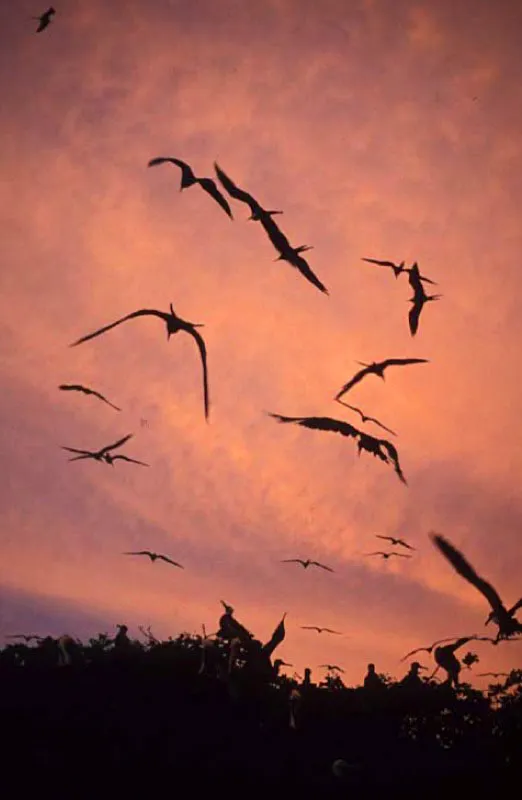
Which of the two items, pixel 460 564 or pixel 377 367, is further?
pixel 377 367

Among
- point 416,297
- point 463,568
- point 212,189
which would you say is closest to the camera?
point 463,568

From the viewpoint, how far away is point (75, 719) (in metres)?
25.7

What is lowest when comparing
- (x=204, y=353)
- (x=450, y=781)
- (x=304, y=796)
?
(x=304, y=796)

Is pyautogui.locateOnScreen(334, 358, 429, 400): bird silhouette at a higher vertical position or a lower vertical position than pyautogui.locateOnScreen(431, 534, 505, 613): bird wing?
higher

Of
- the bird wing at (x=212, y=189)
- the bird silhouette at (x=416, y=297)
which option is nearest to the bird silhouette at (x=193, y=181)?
the bird wing at (x=212, y=189)

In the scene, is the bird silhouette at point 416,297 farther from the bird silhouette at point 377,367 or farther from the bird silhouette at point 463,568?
the bird silhouette at point 463,568

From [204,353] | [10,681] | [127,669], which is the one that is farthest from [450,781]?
[204,353]

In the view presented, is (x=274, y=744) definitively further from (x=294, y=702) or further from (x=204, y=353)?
(x=204, y=353)

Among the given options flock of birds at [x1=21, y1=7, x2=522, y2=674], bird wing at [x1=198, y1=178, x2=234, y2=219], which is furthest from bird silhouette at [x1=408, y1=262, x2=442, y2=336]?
bird wing at [x1=198, y1=178, x2=234, y2=219]

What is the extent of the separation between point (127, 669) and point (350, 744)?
34.4 ft

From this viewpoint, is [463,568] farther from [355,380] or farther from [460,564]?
[355,380]

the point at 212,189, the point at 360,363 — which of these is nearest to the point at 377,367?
the point at 360,363

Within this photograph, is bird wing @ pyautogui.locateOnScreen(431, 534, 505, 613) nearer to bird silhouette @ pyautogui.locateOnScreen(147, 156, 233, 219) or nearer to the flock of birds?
the flock of birds

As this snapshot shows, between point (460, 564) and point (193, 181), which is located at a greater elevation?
point (193, 181)
